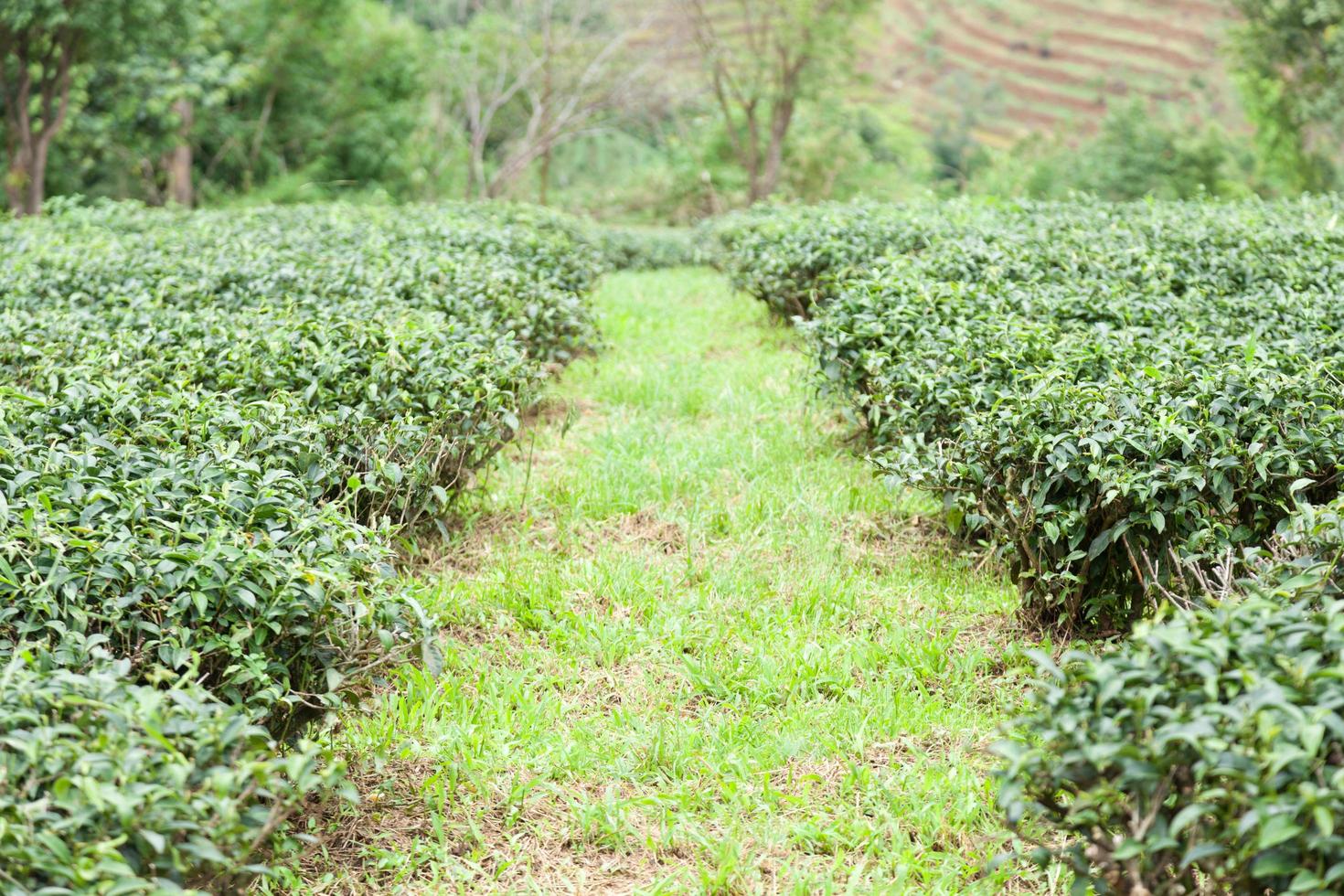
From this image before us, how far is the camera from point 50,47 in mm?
12320

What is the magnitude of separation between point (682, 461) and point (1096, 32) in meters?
50.2

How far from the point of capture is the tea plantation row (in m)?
1.70

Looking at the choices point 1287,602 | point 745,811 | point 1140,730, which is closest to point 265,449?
point 745,811

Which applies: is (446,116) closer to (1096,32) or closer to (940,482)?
(940,482)

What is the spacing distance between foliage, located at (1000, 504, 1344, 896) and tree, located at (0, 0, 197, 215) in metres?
12.7

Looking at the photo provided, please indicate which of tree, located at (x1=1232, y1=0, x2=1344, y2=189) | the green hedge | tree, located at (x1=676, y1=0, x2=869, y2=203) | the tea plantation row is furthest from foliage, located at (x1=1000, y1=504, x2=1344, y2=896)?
tree, located at (x1=1232, y1=0, x2=1344, y2=189)

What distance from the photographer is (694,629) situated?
145 inches

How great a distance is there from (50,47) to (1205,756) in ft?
46.7

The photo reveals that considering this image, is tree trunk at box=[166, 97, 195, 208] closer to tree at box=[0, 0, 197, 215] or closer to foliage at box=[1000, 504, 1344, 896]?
tree at box=[0, 0, 197, 215]

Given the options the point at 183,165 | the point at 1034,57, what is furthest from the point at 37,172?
the point at 1034,57

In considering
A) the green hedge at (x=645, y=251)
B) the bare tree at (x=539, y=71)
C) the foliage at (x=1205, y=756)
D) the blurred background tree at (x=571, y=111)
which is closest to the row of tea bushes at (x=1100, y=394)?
the foliage at (x=1205, y=756)

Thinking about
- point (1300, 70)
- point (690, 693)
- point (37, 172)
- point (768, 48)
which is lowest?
point (690, 693)

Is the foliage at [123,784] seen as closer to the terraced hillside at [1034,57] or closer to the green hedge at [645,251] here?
the green hedge at [645,251]

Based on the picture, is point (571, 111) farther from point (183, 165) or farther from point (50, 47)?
point (50, 47)
